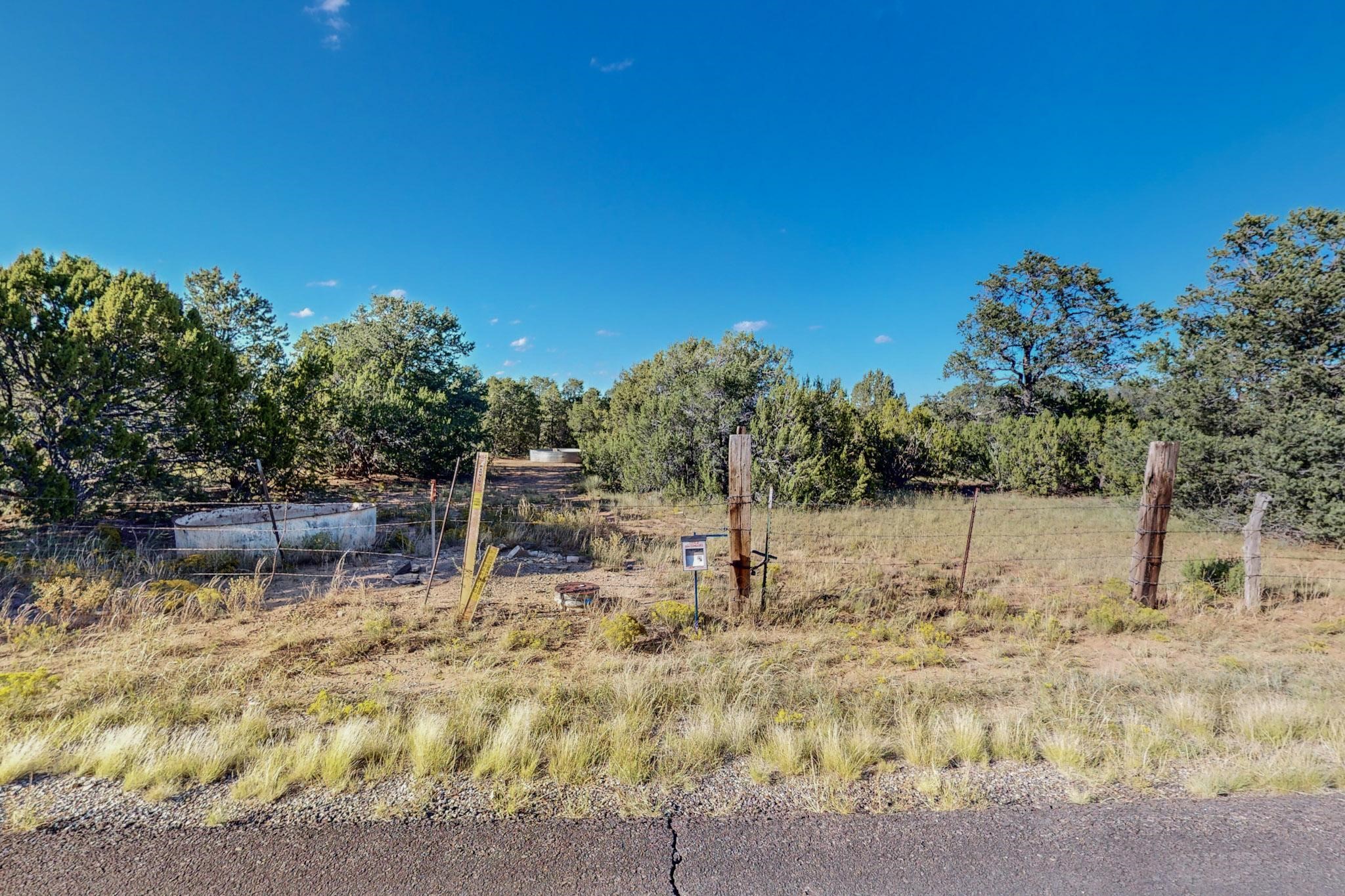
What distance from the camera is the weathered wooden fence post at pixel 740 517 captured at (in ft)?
20.7

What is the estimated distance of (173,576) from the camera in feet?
24.1

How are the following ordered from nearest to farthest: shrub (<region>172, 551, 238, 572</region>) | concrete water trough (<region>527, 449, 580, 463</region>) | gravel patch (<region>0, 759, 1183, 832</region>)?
gravel patch (<region>0, 759, 1183, 832</region>)
shrub (<region>172, 551, 238, 572</region>)
concrete water trough (<region>527, 449, 580, 463</region>)

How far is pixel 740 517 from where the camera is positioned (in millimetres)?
6367

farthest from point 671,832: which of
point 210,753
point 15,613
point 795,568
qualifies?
point 15,613

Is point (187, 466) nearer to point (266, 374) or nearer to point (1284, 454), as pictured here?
point (266, 374)

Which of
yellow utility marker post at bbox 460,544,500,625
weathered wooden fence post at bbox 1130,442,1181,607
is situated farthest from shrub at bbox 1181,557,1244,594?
yellow utility marker post at bbox 460,544,500,625

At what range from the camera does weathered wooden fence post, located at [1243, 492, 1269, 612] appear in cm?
688

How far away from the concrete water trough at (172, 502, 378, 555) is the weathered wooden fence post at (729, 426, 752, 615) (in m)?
6.82

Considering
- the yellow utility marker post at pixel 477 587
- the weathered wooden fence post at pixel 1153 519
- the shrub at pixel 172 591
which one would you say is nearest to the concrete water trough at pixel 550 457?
the shrub at pixel 172 591

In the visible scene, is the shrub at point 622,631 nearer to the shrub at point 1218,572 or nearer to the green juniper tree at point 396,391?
the shrub at point 1218,572

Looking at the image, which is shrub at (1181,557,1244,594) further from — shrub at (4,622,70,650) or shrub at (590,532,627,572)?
shrub at (4,622,70,650)

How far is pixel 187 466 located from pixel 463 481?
33.0ft

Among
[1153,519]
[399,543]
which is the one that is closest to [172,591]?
[399,543]

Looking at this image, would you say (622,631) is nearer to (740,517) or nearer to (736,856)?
(740,517)
